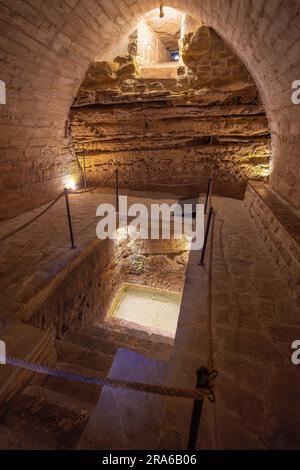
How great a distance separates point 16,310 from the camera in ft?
9.53

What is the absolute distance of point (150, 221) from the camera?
5980mm

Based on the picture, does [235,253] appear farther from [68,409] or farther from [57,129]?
[57,129]

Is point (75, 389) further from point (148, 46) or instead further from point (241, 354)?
point (148, 46)

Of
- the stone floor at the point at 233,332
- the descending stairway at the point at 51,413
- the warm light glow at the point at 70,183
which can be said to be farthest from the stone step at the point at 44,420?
the warm light glow at the point at 70,183

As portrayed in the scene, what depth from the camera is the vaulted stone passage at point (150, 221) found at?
1944 mm

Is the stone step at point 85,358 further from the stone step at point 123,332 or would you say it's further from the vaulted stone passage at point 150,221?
the stone step at point 123,332

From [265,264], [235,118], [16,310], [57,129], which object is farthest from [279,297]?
[57,129]

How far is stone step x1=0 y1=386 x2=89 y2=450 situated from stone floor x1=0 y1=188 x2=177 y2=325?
1.05m

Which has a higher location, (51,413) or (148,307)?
(51,413)

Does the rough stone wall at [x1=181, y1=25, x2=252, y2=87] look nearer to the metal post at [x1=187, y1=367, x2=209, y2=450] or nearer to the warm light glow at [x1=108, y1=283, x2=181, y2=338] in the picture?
the warm light glow at [x1=108, y1=283, x2=181, y2=338]

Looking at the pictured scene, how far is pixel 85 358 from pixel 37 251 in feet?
7.13

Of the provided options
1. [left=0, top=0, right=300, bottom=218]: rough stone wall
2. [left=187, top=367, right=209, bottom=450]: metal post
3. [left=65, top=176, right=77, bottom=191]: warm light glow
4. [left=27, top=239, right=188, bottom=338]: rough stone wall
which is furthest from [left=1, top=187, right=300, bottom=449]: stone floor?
[left=65, top=176, right=77, bottom=191]: warm light glow

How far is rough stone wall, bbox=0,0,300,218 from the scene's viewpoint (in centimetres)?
374

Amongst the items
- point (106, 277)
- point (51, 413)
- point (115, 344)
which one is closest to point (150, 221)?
point (106, 277)
